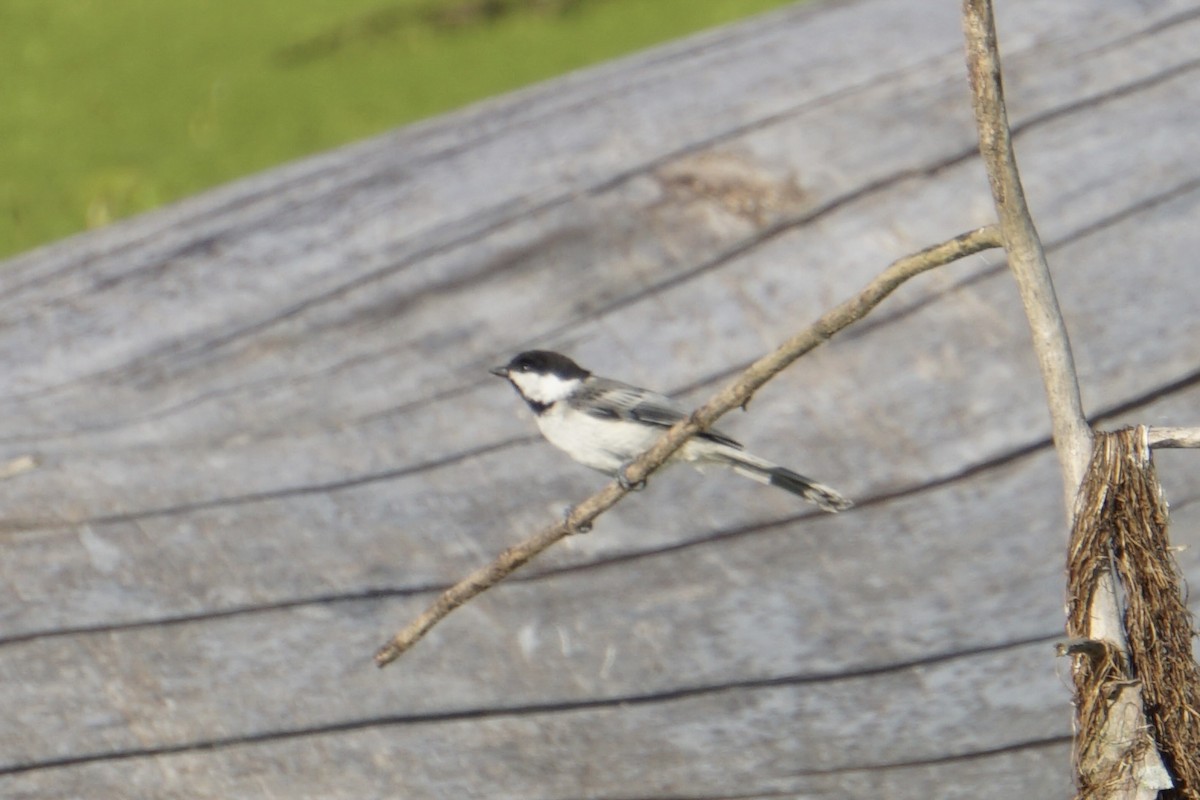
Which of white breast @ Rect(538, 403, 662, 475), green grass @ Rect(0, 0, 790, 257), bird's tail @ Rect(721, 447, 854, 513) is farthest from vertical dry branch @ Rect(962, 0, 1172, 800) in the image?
green grass @ Rect(0, 0, 790, 257)

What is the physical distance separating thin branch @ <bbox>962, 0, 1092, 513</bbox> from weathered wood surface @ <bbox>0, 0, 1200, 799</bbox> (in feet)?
2.72

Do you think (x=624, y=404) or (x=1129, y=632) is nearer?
(x=1129, y=632)

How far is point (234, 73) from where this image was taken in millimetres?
6547

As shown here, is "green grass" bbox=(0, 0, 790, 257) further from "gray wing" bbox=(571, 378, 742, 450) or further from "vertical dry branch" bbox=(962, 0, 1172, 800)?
"vertical dry branch" bbox=(962, 0, 1172, 800)

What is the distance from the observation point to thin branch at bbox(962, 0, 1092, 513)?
1218mm

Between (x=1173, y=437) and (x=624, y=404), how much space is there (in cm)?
123

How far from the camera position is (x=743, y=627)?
80.5 inches

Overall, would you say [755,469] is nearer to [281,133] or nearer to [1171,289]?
[1171,289]

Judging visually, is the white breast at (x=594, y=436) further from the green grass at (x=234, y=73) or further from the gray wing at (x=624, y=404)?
the green grass at (x=234, y=73)

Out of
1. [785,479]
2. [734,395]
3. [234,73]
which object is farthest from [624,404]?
[234,73]

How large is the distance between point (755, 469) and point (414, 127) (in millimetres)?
1205

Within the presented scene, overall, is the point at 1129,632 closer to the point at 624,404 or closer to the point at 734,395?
the point at 734,395

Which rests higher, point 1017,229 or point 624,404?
point 624,404

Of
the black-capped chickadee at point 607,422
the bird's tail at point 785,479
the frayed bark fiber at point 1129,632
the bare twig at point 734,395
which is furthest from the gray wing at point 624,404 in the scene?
the frayed bark fiber at point 1129,632
